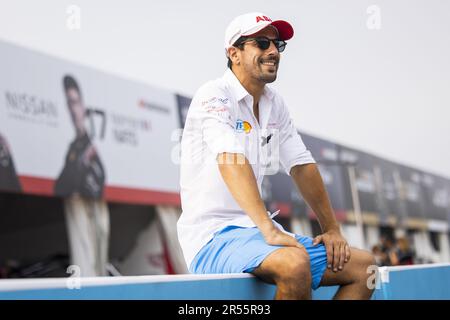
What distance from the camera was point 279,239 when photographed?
273 centimetres

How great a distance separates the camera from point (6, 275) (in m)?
12.5

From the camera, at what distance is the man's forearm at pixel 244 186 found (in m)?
2.77

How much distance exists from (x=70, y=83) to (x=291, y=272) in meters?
11.1

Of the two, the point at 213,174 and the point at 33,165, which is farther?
the point at 33,165

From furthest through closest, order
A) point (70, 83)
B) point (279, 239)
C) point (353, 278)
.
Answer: point (70, 83) → point (353, 278) → point (279, 239)

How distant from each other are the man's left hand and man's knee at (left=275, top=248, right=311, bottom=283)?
28 cm

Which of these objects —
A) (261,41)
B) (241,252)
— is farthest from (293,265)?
(261,41)

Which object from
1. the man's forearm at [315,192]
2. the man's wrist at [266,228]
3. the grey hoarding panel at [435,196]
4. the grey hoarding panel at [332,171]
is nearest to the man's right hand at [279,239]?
the man's wrist at [266,228]

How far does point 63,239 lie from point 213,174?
13.3 meters

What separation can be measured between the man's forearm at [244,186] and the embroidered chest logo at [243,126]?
274 mm

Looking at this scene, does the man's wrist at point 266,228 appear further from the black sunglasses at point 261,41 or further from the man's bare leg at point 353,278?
the black sunglasses at point 261,41

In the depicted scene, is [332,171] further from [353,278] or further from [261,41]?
[353,278]
